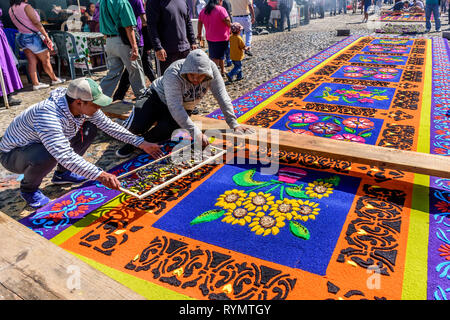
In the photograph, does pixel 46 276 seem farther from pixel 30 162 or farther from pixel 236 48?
pixel 236 48

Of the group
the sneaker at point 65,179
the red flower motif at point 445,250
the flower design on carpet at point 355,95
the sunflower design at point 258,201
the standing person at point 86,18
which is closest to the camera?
the red flower motif at point 445,250

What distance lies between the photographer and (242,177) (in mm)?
3066

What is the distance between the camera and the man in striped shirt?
92.0 inches

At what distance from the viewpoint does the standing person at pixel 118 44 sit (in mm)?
4164

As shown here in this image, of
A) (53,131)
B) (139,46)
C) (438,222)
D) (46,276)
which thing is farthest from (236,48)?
(46,276)

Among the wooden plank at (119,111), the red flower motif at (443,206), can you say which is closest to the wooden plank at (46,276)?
the red flower motif at (443,206)

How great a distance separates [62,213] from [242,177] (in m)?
1.52

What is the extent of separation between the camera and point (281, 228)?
236 centimetres

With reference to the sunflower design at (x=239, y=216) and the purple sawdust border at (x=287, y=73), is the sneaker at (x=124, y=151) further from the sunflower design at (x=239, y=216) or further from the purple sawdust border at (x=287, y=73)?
the sunflower design at (x=239, y=216)

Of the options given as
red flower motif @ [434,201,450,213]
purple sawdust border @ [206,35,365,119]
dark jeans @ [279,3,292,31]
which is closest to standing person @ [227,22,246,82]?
purple sawdust border @ [206,35,365,119]

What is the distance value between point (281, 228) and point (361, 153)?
1.11 metres

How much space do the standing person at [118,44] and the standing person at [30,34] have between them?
2.51 metres
